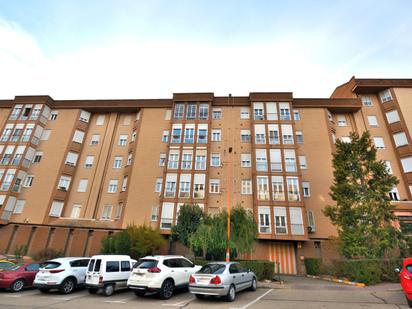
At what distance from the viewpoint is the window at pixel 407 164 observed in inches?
988

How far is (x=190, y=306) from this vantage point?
359 inches

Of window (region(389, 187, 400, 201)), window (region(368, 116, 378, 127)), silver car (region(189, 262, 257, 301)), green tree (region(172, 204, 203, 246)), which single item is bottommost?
silver car (region(189, 262, 257, 301))

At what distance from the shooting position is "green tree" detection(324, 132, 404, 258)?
16828mm

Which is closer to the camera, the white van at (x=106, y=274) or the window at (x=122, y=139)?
the white van at (x=106, y=274)

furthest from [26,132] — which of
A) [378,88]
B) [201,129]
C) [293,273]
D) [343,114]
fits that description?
[378,88]

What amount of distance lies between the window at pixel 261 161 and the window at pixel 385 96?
59.3ft

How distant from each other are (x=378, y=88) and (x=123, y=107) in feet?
117

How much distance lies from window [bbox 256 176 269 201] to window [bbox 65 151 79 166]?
2451 cm

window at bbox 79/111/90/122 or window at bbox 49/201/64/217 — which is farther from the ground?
window at bbox 79/111/90/122

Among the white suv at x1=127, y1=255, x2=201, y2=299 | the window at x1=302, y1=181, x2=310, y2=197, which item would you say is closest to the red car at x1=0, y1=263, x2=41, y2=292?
the white suv at x1=127, y1=255, x2=201, y2=299

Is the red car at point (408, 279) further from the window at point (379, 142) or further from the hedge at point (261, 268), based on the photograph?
the window at point (379, 142)

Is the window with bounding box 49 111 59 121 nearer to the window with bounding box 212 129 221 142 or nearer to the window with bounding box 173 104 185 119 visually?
the window with bounding box 173 104 185 119

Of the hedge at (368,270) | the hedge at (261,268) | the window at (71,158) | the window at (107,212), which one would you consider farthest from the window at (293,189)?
the window at (71,158)

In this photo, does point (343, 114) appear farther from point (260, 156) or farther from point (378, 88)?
point (260, 156)
